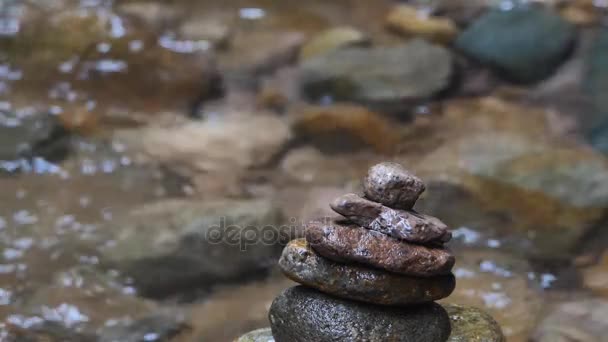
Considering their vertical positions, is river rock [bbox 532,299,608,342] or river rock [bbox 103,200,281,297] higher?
river rock [bbox 103,200,281,297]

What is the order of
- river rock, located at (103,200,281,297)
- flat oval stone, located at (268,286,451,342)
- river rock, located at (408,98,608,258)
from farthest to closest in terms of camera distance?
river rock, located at (408,98,608,258) → river rock, located at (103,200,281,297) → flat oval stone, located at (268,286,451,342)

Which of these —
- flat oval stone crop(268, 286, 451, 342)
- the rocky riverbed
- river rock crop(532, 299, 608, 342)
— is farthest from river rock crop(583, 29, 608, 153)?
flat oval stone crop(268, 286, 451, 342)

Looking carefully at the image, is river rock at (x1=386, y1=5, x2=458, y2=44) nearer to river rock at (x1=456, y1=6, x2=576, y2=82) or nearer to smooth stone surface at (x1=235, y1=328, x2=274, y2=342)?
river rock at (x1=456, y1=6, x2=576, y2=82)

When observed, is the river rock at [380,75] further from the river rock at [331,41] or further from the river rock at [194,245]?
the river rock at [194,245]

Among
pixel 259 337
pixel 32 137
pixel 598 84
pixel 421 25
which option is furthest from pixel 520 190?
pixel 32 137

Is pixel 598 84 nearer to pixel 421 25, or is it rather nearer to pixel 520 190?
pixel 421 25

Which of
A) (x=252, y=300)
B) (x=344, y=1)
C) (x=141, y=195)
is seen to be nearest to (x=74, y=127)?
(x=141, y=195)

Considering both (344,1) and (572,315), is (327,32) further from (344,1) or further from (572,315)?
(572,315)

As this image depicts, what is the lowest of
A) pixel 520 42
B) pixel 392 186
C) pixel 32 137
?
pixel 392 186
